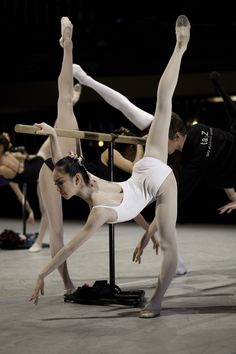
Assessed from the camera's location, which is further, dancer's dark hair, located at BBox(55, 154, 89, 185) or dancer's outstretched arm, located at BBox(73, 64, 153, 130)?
dancer's outstretched arm, located at BBox(73, 64, 153, 130)

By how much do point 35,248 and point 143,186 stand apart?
333 centimetres

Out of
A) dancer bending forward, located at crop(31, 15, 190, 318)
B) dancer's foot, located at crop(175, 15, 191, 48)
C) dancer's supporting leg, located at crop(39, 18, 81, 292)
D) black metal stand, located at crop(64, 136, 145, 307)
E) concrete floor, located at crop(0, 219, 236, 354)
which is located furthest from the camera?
dancer's supporting leg, located at crop(39, 18, 81, 292)

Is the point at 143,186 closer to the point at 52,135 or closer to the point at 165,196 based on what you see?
the point at 165,196

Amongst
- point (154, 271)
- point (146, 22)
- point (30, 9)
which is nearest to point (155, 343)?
point (154, 271)

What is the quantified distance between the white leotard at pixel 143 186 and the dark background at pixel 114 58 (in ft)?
21.3

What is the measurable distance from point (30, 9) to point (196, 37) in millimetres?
3624

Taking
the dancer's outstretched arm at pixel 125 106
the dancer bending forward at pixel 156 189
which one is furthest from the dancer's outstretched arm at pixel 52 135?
the dancer's outstretched arm at pixel 125 106

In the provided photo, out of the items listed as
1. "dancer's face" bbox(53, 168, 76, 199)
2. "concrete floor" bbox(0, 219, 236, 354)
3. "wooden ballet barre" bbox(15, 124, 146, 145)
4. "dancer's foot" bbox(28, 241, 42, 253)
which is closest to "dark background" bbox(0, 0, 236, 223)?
"dancer's foot" bbox(28, 241, 42, 253)

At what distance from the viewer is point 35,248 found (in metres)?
6.76

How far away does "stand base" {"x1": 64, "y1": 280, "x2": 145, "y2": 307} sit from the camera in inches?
158

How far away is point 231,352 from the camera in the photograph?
289 cm

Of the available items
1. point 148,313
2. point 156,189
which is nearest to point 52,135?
point 156,189

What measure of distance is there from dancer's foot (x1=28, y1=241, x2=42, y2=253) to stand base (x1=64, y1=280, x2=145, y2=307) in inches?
104

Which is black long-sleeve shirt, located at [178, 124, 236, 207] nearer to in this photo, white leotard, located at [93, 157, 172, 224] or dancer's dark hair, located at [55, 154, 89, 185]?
white leotard, located at [93, 157, 172, 224]
